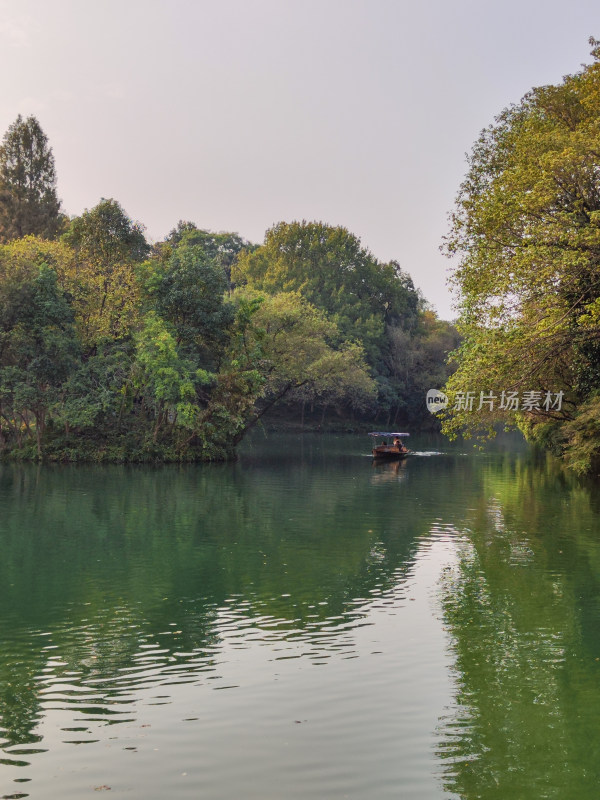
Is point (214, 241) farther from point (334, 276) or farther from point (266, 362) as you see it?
point (266, 362)

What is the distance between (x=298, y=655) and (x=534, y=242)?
15.9 meters

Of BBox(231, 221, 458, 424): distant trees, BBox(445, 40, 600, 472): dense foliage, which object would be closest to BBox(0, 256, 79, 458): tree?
BBox(445, 40, 600, 472): dense foliage

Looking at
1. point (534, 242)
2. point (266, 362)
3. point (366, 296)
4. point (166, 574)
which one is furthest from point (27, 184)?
point (166, 574)

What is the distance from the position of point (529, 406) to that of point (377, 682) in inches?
1085

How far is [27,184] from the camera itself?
6862cm

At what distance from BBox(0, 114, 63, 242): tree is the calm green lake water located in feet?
153

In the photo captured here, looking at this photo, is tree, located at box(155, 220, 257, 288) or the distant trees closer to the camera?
the distant trees

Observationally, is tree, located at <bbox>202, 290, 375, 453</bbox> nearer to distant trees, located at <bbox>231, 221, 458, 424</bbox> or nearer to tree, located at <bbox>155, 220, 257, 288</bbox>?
distant trees, located at <bbox>231, 221, 458, 424</bbox>

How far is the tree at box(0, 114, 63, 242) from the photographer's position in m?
67.2

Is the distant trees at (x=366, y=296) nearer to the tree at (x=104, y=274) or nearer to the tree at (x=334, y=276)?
the tree at (x=334, y=276)

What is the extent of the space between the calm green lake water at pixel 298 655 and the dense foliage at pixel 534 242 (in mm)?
5103

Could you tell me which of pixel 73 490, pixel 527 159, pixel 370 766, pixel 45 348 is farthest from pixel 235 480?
pixel 370 766

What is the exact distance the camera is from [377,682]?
33.7ft

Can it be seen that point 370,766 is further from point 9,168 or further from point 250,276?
point 250,276
